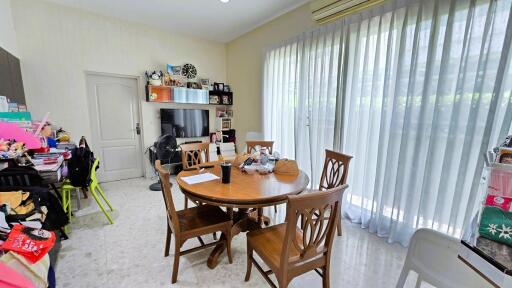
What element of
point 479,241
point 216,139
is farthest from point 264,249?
point 216,139

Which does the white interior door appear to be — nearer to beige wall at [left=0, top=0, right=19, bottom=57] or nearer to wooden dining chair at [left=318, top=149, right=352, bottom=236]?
beige wall at [left=0, top=0, right=19, bottom=57]

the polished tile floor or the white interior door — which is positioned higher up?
the white interior door

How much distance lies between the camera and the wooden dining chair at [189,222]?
1547 mm

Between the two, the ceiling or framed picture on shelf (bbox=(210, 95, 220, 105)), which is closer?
the ceiling

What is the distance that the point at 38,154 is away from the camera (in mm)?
2408

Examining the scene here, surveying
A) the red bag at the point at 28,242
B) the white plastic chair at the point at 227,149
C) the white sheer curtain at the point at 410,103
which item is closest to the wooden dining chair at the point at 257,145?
the white sheer curtain at the point at 410,103

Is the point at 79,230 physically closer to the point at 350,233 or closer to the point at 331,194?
the point at 331,194

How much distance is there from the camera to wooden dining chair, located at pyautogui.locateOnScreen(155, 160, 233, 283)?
1.55 m

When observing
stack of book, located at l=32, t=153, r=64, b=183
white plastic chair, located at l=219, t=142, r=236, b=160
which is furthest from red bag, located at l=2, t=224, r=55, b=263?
white plastic chair, located at l=219, t=142, r=236, b=160

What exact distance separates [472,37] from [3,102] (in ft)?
14.8

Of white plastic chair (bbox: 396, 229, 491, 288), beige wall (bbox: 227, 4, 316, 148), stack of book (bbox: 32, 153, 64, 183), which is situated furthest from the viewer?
beige wall (bbox: 227, 4, 316, 148)

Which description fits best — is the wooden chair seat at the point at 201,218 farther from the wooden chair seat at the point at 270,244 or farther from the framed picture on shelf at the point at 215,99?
the framed picture on shelf at the point at 215,99

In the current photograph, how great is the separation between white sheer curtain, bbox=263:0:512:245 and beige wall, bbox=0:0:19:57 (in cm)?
379

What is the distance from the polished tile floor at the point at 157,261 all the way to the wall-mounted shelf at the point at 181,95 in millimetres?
2283
